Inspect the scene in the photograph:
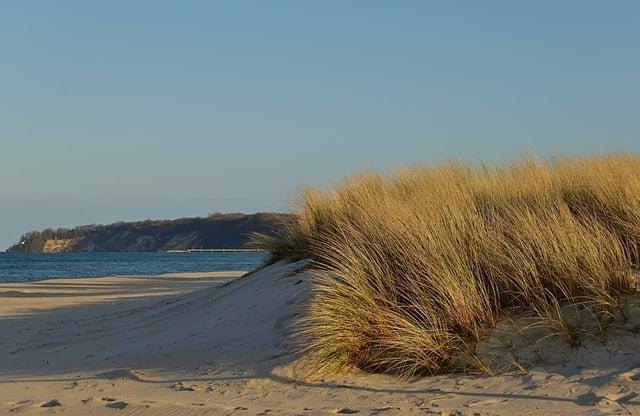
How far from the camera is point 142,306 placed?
1269cm

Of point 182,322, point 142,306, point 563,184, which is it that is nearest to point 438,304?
point 563,184

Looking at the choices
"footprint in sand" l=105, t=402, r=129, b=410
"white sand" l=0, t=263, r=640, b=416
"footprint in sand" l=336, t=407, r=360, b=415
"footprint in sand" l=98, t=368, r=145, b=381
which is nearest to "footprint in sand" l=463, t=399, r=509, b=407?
"white sand" l=0, t=263, r=640, b=416

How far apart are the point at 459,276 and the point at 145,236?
384 feet

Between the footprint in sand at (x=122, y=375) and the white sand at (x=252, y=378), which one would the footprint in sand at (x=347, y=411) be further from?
the footprint in sand at (x=122, y=375)

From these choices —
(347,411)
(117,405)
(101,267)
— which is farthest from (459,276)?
(101,267)

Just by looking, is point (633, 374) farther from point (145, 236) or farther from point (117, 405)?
point (145, 236)

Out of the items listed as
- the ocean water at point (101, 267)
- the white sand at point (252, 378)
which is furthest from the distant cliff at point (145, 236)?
the white sand at point (252, 378)

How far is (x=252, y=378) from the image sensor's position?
636cm

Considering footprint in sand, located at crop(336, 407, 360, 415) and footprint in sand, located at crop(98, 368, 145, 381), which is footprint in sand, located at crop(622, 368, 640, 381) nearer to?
footprint in sand, located at crop(336, 407, 360, 415)

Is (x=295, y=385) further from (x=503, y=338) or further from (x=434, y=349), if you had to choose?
(x=503, y=338)

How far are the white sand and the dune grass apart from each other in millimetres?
249

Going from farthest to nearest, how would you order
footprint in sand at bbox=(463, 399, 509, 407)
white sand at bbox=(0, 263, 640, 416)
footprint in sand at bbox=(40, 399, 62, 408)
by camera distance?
footprint in sand at bbox=(40, 399, 62, 408) < white sand at bbox=(0, 263, 640, 416) < footprint in sand at bbox=(463, 399, 509, 407)

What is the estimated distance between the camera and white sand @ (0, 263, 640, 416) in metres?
5.37

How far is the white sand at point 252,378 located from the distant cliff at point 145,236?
249 ft
